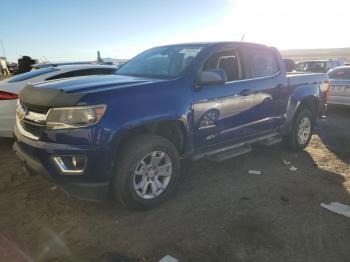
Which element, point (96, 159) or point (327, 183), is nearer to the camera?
point (96, 159)

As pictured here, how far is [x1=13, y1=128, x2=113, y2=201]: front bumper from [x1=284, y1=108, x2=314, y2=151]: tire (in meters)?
3.89

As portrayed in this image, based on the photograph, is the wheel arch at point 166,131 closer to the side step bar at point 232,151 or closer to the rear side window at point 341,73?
the side step bar at point 232,151

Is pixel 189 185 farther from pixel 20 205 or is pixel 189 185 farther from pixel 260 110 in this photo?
pixel 20 205

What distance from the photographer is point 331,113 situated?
10.6 m

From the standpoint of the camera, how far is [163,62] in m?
4.82

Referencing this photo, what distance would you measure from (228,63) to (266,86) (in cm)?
80

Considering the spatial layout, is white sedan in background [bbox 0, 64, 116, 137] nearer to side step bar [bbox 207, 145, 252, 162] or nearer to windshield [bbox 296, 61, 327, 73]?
side step bar [bbox 207, 145, 252, 162]

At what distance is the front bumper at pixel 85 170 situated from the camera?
11.1ft

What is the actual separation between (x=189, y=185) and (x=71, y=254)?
2.00 m

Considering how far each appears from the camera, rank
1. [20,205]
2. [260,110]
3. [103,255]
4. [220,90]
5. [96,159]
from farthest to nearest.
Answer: [260,110], [220,90], [20,205], [96,159], [103,255]

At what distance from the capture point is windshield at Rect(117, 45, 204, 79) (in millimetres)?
4500

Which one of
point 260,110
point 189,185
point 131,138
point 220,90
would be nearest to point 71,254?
point 131,138

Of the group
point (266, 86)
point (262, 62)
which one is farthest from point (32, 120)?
point (262, 62)

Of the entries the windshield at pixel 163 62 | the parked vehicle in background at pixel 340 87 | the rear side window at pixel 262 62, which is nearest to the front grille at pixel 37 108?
the windshield at pixel 163 62
